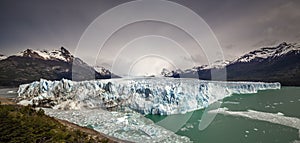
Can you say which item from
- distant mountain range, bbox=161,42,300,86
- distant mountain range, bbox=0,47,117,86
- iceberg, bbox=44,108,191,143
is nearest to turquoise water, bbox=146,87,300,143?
iceberg, bbox=44,108,191,143

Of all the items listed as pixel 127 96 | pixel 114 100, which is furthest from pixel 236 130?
pixel 114 100

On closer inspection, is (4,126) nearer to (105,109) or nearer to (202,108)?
(105,109)

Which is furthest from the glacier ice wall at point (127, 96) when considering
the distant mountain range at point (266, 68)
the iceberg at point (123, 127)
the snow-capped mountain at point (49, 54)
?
the snow-capped mountain at point (49, 54)

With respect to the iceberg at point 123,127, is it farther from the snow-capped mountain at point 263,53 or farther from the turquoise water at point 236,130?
the snow-capped mountain at point 263,53

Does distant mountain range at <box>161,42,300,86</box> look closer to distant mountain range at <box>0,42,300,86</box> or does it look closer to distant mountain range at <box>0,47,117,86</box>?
distant mountain range at <box>0,42,300,86</box>

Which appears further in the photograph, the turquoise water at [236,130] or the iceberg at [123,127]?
the turquoise water at [236,130]
